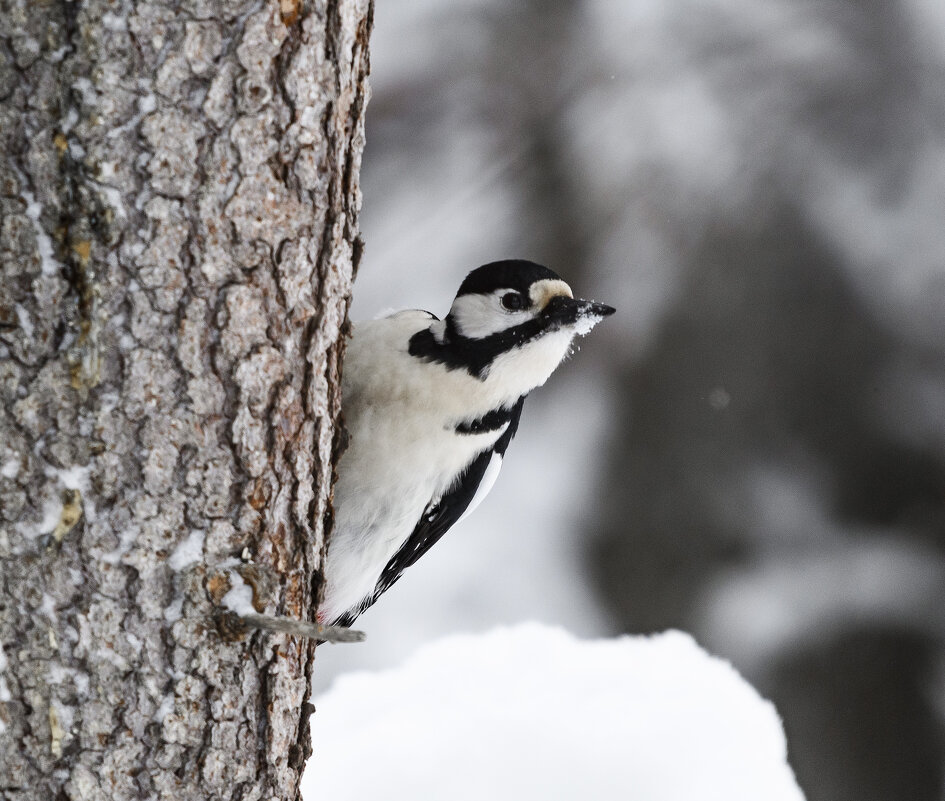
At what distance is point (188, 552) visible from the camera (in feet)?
3.94

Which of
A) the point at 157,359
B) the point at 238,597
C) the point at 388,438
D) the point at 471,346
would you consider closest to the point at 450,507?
the point at 388,438

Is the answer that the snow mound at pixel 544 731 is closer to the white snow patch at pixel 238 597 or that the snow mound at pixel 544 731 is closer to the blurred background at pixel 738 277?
the blurred background at pixel 738 277

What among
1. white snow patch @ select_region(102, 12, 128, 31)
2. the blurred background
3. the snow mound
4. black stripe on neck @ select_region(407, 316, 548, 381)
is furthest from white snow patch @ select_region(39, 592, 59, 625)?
the blurred background

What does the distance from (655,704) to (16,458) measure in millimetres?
2431

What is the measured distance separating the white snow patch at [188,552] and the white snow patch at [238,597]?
0.05 meters

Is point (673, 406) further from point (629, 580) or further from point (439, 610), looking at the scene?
point (439, 610)

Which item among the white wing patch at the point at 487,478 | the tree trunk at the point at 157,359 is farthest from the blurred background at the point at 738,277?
the tree trunk at the point at 157,359

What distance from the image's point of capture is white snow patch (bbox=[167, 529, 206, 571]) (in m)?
1.19

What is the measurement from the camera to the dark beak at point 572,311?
1625 millimetres

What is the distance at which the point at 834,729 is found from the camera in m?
3.58

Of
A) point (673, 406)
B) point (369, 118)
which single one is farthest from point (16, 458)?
point (673, 406)

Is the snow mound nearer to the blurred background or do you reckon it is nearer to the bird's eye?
the blurred background

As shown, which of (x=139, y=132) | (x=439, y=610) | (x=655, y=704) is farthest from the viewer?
(x=439, y=610)

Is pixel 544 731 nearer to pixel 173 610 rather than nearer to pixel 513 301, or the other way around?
pixel 513 301
